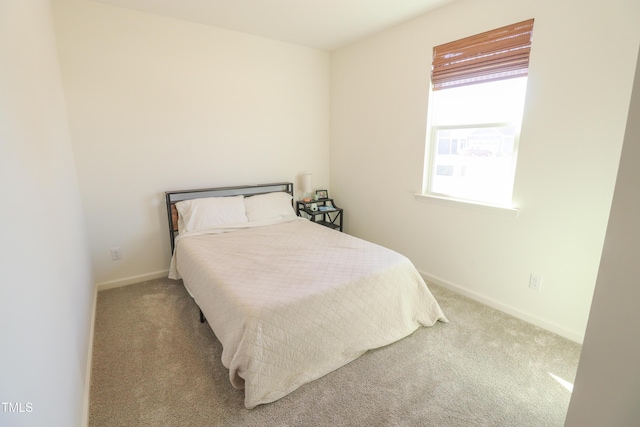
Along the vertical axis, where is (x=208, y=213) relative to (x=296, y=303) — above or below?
above

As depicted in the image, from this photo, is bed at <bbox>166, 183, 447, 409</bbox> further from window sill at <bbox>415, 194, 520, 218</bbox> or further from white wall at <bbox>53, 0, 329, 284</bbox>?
window sill at <bbox>415, 194, 520, 218</bbox>

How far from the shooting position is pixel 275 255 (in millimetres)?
2383

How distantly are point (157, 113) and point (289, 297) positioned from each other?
7.66ft

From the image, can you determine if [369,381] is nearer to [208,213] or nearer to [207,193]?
[208,213]

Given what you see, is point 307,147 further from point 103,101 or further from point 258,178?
point 103,101

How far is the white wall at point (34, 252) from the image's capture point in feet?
2.56

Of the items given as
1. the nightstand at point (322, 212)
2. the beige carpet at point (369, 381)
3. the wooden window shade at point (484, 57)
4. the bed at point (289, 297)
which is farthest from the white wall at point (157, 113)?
the wooden window shade at point (484, 57)

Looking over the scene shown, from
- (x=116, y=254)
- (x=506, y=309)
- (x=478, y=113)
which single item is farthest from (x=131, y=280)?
(x=478, y=113)

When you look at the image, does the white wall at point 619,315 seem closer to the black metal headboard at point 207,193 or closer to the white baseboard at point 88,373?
the white baseboard at point 88,373

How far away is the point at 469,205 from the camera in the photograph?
2621 mm

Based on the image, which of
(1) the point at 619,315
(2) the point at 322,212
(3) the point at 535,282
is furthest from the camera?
(2) the point at 322,212

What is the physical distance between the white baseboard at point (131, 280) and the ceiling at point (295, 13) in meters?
2.48

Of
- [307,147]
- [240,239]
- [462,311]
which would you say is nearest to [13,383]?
[240,239]

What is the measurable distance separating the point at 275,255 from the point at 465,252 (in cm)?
172
